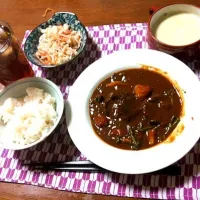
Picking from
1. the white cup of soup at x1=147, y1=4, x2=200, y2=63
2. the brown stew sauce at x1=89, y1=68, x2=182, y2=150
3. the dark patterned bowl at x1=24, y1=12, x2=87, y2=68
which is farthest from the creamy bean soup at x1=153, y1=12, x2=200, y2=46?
the dark patterned bowl at x1=24, y1=12, x2=87, y2=68

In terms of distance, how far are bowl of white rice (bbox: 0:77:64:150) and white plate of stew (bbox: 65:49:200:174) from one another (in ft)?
0.35

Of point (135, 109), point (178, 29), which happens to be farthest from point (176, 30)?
point (135, 109)

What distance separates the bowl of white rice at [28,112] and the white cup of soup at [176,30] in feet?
2.19

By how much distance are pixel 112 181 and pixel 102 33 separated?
1.10 metres

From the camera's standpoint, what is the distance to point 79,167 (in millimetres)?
1607

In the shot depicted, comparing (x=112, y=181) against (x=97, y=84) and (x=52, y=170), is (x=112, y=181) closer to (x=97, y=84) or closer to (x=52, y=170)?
(x=52, y=170)

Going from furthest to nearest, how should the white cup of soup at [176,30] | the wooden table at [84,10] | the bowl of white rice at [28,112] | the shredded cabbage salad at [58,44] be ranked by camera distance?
the wooden table at [84,10] < the shredded cabbage salad at [58,44] < the white cup of soup at [176,30] < the bowl of white rice at [28,112]

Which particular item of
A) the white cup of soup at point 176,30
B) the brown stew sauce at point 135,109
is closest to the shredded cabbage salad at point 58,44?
the brown stew sauce at point 135,109

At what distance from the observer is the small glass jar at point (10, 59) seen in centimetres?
185

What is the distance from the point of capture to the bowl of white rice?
166 cm

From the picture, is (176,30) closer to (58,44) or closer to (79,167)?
(58,44)

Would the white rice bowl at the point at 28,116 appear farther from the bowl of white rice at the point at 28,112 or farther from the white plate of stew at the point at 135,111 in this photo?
the white plate of stew at the point at 135,111

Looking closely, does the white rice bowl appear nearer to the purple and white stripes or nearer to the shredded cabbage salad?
the purple and white stripes

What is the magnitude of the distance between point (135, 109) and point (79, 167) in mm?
428
